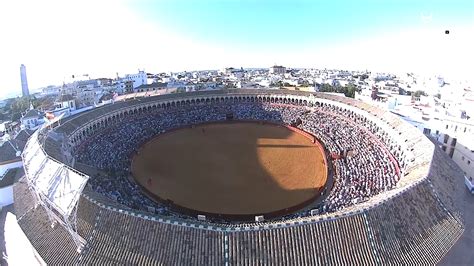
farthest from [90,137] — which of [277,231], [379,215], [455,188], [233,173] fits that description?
[455,188]

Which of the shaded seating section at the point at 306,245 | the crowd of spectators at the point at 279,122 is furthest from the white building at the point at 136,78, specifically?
the shaded seating section at the point at 306,245

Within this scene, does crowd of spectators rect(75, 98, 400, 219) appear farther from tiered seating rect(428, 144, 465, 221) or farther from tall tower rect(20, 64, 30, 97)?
tall tower rect(20, 64, 30, 97)

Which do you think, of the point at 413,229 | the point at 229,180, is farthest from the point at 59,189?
the point at 413,229

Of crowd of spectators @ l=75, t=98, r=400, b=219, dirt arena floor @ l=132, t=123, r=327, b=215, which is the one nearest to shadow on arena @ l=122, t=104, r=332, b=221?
dirt arena floor @ l=132, t=123, r=327, b=215

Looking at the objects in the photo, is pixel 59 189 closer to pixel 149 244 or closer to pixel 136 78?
pixel 149 244

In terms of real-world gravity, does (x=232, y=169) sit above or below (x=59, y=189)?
below

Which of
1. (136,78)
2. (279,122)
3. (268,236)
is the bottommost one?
(279,122)

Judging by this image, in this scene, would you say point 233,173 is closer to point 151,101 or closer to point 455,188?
point 455,188
